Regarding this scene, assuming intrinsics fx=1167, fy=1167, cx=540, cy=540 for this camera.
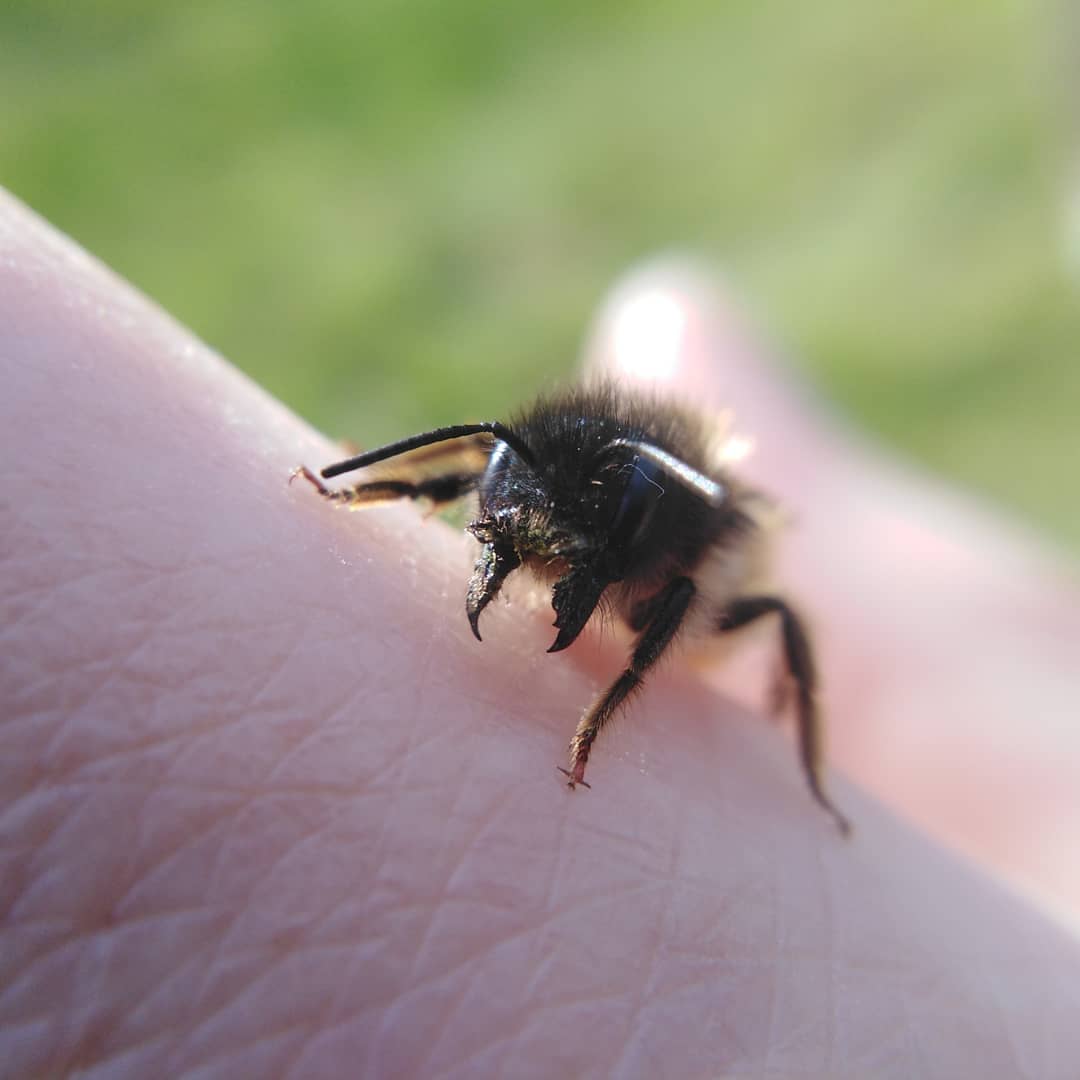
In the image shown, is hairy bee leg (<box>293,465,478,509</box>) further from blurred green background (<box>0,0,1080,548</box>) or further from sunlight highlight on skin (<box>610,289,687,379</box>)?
blurred green background (<box>0,0,1080,548</box>)

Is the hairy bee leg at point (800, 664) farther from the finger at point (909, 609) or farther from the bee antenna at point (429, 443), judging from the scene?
the bee antenna at point (429, 443)

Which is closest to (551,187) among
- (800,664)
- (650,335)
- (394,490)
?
(650,335)

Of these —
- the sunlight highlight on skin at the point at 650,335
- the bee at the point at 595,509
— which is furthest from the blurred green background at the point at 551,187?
the bee at the point at 595,509

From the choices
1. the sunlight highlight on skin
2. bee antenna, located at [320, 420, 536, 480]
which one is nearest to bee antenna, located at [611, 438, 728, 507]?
bee antenna, located at [320, 420, 536, 480]

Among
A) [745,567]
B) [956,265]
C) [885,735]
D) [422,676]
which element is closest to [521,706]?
[422,676]

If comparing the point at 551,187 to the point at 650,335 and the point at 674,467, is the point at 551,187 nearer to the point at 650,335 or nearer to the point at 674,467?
the point at 650,335

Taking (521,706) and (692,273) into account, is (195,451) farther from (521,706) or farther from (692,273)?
(692,273)
